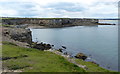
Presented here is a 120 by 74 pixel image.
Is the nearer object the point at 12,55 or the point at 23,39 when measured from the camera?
the point at 12,55

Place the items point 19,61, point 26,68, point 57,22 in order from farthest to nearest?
1. point 57,22
2. point 19,61
3. point 26,68

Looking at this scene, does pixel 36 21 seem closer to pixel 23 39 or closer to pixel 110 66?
pixel 23 39

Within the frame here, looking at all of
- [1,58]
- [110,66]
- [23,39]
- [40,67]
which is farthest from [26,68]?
[23,39]

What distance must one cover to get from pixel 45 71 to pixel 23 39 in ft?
106

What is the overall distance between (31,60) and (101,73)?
10.1 metres

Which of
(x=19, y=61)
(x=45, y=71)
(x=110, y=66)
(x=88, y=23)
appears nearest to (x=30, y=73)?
(x=45, y=71)

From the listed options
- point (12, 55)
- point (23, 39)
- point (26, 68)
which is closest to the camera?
point (26, 68)

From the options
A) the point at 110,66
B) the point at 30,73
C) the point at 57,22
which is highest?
the point at 57,22

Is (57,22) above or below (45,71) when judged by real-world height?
above

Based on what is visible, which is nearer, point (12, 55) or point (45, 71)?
point (45, 71)

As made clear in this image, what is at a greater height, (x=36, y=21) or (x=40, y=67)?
(x=36, y=21)

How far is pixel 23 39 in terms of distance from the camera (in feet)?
159

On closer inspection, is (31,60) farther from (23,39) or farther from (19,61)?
(23,39)

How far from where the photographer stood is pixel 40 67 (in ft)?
63.6
